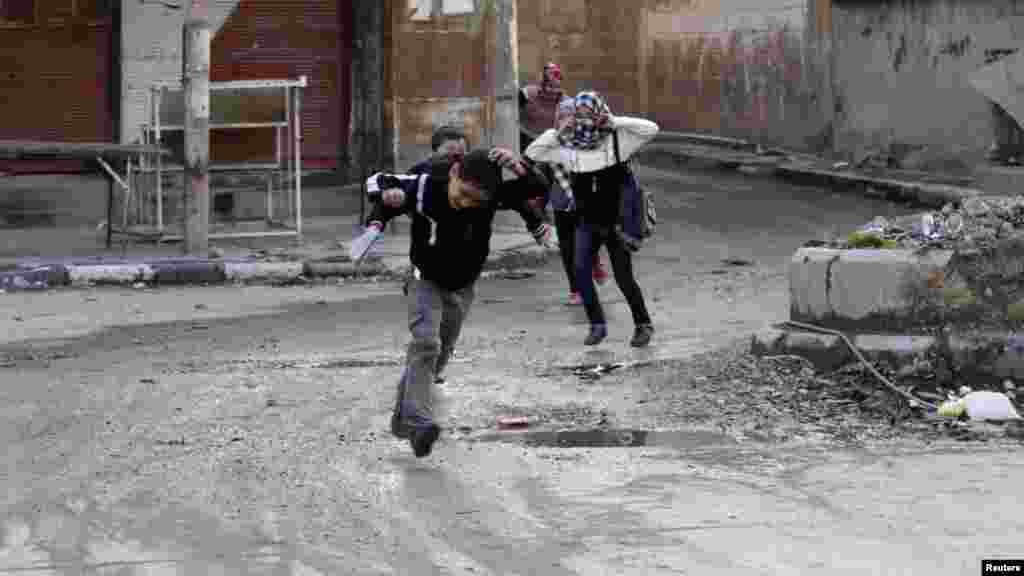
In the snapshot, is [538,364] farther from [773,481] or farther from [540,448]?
[773,481]

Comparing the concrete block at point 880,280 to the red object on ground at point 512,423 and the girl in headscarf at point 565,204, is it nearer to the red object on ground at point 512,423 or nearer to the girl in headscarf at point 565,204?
the red object on ground at point 512,423

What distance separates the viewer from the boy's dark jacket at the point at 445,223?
937cm

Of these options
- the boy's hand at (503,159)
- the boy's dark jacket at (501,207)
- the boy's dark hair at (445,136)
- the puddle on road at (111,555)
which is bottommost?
the puddle on road at (111,555)

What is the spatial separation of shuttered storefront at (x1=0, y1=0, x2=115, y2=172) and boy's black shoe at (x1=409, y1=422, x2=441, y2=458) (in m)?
12.0

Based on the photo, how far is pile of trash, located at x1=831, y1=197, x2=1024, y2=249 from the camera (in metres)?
10.5

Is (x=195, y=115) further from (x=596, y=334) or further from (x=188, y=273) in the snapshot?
(x=596, y=334)

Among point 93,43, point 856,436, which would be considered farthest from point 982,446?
point 93,43

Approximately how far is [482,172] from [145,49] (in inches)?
451

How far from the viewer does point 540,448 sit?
927 centimetres

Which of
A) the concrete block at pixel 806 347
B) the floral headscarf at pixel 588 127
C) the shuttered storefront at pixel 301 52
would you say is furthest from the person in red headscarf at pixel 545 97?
the concrete block at pixel 806 347

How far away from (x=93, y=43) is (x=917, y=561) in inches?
578

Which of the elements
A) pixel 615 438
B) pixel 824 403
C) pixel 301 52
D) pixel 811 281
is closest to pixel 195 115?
pixel 301 52

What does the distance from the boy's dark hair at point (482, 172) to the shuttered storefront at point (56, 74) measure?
11.5 metres

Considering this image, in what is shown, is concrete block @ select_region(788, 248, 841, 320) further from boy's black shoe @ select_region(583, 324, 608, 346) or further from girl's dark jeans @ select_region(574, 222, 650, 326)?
boy's black shoe @ select_region(583, 324, 608, 346)
